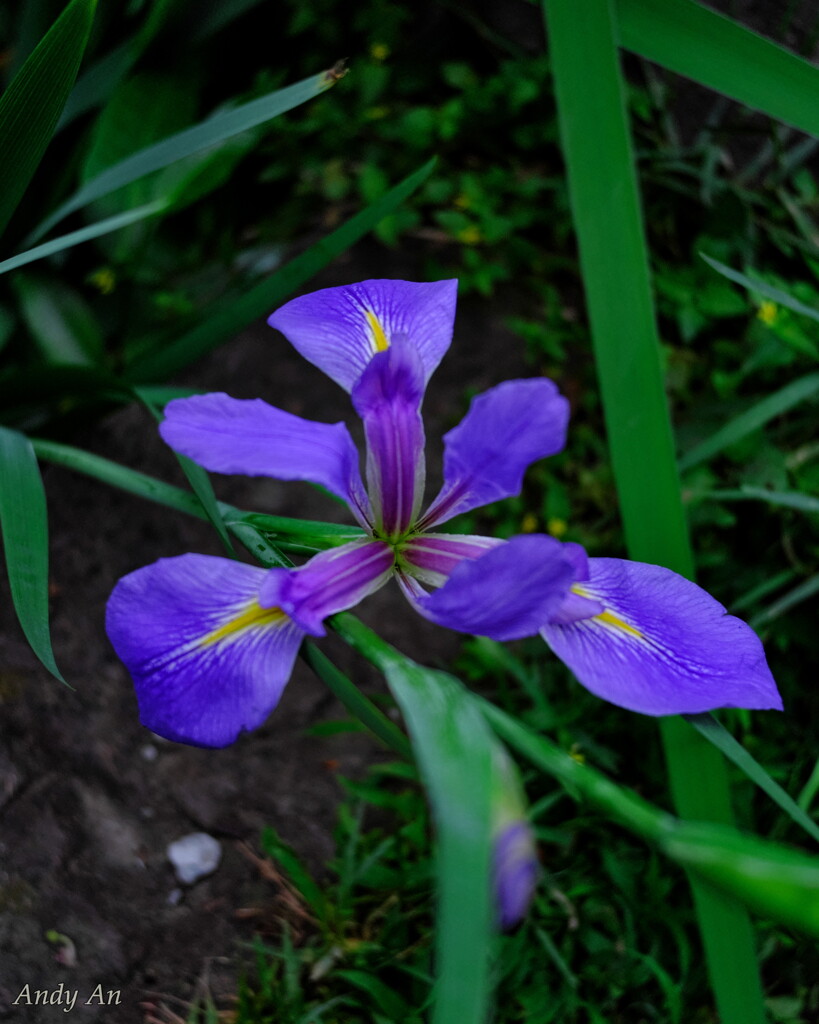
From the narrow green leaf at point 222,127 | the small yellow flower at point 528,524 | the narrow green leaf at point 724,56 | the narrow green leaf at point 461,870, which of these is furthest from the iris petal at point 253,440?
the small yellow flower at point 528,524

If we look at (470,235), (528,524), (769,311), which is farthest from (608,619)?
(470,235)

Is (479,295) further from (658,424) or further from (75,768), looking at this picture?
(75,768)

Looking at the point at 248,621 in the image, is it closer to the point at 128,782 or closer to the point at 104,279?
the point at 128,782

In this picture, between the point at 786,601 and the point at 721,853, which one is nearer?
the point at 721,853

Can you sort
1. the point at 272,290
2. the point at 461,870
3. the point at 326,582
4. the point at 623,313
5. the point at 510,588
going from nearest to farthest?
the point at 461,870
the point at 510,588
the point at 326,582
the point at 623,313
the point at 272,290

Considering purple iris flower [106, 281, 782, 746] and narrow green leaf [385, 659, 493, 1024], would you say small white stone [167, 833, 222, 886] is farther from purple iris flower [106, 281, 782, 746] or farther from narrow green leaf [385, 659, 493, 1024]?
narrow green leaf [385, 659, 493, 1024]

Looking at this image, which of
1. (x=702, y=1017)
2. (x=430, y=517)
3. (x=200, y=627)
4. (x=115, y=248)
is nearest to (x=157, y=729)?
(x=200, y=627)
